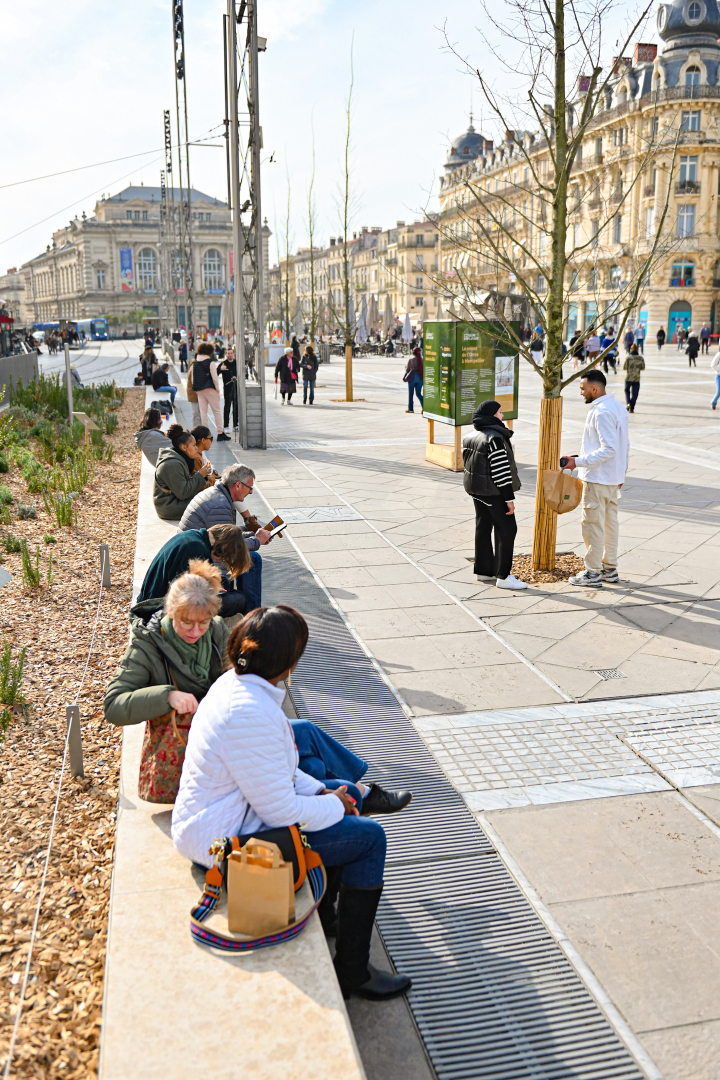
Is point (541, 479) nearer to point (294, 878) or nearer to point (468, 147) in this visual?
point (294, 878)

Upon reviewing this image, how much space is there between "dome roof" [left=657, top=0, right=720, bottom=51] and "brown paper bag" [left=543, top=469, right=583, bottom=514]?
6081 cm

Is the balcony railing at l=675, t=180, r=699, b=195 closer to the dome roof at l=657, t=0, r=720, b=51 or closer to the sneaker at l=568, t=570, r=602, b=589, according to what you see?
the dome roof at l=657, t=0, r=720, b=51

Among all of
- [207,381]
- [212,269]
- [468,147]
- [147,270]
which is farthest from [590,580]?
[147,270]

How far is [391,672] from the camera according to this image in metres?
5.97

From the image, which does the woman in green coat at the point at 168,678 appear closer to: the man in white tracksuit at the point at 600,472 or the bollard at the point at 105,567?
the bollard at the point at 105,567

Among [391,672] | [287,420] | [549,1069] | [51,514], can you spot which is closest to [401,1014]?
[549,1069]

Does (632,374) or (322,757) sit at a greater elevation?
(632,374)

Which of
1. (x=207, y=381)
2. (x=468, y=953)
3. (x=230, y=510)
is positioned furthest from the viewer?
(x=207, y=381)

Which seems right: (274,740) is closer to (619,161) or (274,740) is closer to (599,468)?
(599,468)

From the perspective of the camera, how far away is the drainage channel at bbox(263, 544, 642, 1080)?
291 cm

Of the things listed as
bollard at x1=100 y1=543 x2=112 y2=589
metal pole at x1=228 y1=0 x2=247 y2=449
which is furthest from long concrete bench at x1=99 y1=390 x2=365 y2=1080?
metal pole at x1=228 y1=0 x2=247 y2=449

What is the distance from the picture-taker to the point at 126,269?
390 ft

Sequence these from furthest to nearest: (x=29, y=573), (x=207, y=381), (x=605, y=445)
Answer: (x=207, y=381), (x=605, y=445), (x=29, y=573)

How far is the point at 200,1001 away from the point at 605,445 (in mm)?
5814
